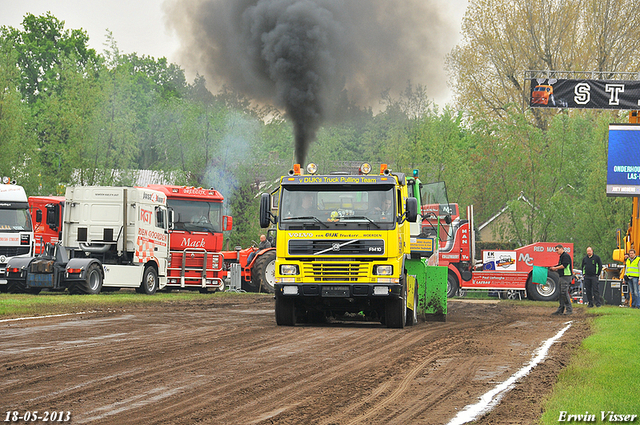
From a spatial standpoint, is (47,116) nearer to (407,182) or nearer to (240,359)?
(407,182)

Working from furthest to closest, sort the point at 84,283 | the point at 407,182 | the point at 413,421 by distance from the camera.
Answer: the point at 84,283 → the point at 407,182 → the point at 413,421

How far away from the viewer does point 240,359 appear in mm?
10602

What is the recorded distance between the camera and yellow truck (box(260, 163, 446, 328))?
14.7 metres

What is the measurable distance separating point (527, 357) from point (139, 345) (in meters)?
A: 5.63

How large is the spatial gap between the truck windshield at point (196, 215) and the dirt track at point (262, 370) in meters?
12.3

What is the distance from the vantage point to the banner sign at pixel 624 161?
28.5 metres

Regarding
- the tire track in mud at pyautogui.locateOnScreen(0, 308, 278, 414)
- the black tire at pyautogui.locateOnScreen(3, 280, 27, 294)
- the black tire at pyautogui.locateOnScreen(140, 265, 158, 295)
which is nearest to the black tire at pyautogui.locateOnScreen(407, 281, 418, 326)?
the tire track in mud at pyautogui.locateOnScreen(0, 308, 278, 414)

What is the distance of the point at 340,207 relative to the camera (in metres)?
14.9

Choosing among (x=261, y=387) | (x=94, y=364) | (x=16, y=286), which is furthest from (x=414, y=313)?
(x=16, y=286)

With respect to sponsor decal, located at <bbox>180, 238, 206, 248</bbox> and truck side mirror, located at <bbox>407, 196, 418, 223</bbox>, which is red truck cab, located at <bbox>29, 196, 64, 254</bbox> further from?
truck side mirror, located at <bbox>407, 196, 418, 223</bbox>

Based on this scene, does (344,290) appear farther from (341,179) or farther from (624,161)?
(624,161)

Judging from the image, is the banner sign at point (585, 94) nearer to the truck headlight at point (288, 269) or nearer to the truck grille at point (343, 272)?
the truck grille at point (343, 272)

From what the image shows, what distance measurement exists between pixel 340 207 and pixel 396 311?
2.26m

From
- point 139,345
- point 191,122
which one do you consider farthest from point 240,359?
point 191,122
